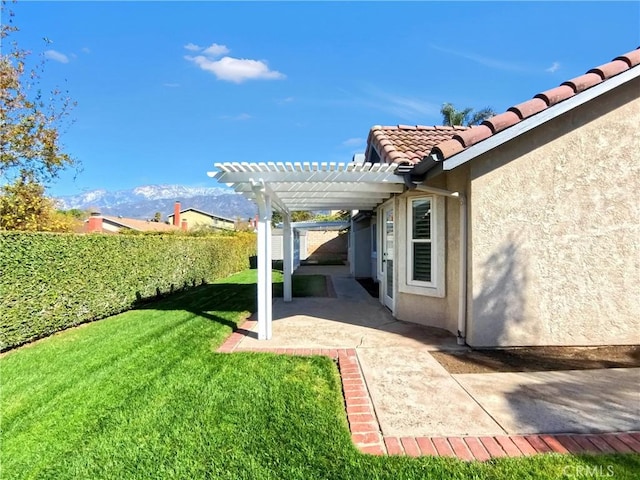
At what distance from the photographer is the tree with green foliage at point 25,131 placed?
39.0ft

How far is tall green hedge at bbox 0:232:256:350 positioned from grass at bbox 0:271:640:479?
96 centimetres

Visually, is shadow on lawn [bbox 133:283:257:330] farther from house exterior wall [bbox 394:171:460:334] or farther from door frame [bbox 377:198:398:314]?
house exterior wall [bbox 394:171:460:334]

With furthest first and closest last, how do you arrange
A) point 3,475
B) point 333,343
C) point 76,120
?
point 76,120 < point 333,343 < point 3,475

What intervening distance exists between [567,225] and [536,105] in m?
2.61

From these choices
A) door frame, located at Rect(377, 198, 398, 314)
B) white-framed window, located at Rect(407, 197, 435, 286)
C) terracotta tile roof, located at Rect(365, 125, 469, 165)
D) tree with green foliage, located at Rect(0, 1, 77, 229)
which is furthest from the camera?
Result: tree with green foliage, located at Rect(0, 1, 77, 229)

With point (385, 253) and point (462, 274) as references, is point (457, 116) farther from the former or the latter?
point (462, 274)

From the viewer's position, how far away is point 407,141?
11.2 metres

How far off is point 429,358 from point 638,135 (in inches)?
256

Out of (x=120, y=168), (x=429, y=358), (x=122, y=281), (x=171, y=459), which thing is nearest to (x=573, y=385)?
(x=429, y=358)

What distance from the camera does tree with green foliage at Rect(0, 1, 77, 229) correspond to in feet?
39.0

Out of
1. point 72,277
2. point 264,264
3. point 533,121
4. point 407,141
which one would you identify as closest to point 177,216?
point 72,277

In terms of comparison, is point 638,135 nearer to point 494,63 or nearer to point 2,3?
point 494,63

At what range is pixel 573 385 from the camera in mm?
5656

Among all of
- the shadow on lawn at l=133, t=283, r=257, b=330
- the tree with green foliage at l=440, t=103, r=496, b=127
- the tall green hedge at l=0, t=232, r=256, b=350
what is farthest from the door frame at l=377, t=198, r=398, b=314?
the tree with green foliage at l=440, t=103, r=496, b=127
